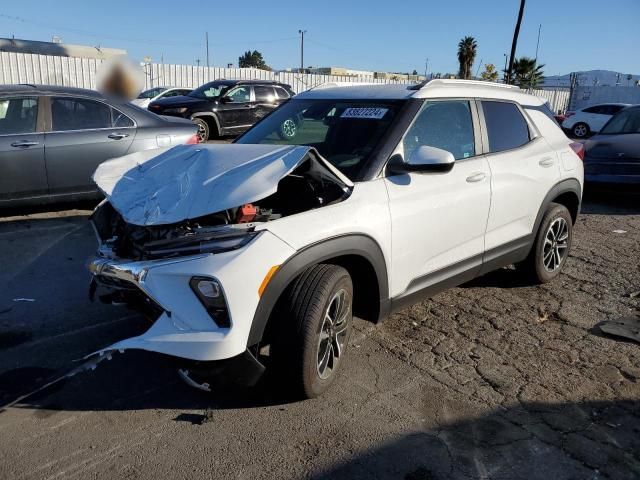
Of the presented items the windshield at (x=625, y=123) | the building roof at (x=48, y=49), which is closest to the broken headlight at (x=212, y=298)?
the windshield at (x=625, y=123)

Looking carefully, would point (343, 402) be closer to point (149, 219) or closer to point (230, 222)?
point (230, 222)

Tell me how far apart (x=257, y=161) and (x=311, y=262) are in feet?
2.23

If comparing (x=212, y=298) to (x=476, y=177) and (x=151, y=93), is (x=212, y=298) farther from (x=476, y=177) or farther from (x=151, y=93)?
(x=151, y=93)

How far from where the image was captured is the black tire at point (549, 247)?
16.2 feet

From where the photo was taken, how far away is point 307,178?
330 cm

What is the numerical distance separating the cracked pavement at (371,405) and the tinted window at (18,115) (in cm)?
243

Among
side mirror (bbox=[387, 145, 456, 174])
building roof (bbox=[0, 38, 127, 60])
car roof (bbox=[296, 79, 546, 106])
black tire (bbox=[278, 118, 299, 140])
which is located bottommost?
side mirror (bbox=[387, 145, 456, 174])

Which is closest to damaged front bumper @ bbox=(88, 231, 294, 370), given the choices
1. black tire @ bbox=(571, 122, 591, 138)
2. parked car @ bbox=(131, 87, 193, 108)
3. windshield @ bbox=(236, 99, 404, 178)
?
windshield @ bbox=(236, 99, 404, 178)

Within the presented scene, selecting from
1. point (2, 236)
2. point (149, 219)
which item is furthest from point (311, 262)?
point (2, 236)

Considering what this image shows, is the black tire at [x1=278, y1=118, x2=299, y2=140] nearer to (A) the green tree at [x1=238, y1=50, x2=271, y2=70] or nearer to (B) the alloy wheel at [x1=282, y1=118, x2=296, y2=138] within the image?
(B) the alloy wheel at [x1=282, y1=118, x2=296, y2=138]

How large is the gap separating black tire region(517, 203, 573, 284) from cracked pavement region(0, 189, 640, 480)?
1.33ft

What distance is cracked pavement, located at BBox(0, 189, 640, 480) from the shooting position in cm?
270

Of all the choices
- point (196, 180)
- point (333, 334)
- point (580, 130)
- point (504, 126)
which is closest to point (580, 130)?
point (580, 130)

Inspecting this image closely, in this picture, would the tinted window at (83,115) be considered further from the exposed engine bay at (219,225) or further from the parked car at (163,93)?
the parked car at (163,93)
